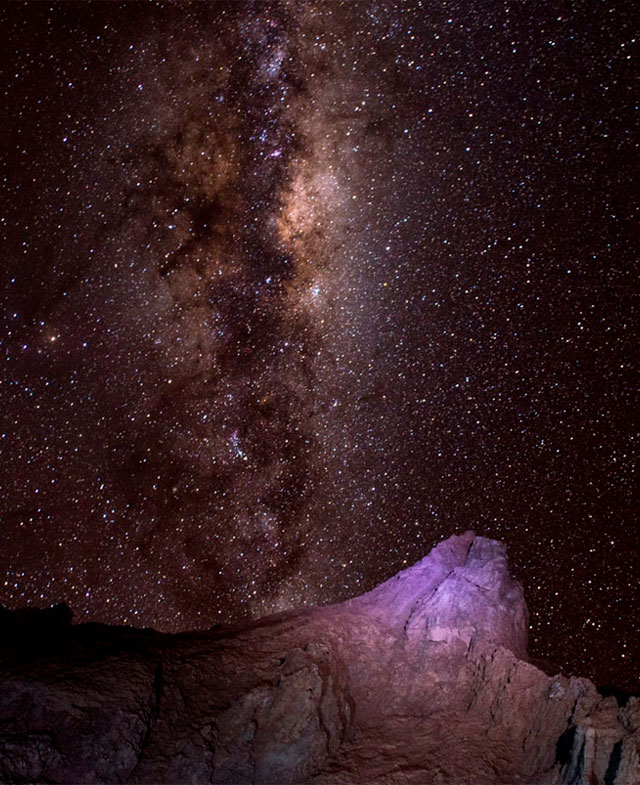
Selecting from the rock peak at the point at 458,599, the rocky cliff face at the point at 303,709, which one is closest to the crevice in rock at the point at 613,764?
the rocky cliff face at the point at 303,709

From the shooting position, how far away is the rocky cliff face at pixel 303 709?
2.32 m

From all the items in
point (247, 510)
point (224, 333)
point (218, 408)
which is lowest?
point (247, 510)

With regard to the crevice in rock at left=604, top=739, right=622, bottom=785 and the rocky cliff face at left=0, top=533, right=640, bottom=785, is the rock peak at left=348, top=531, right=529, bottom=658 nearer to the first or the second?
the rocky cliff face at left=0, top=533, right=640, bottom=785

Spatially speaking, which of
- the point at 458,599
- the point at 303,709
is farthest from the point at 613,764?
the point at 458,599

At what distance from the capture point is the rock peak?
3.39m

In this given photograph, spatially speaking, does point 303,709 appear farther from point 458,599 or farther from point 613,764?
point 458,599

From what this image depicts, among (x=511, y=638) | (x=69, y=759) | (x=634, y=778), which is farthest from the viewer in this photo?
(x=511, y=638)

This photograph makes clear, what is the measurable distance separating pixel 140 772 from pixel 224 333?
13.1 feet

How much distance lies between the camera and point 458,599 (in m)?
3.61

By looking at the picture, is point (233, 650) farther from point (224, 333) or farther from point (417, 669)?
point (224, 333)

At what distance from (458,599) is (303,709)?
1374 mm

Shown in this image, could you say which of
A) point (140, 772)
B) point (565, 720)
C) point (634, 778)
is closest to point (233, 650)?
point (140, 772)

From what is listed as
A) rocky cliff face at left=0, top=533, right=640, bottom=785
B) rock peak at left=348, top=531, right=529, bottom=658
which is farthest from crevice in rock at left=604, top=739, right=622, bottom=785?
rock peak at left=348, top=531, right=529, bottom=658

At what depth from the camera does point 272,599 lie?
5.33 meters
